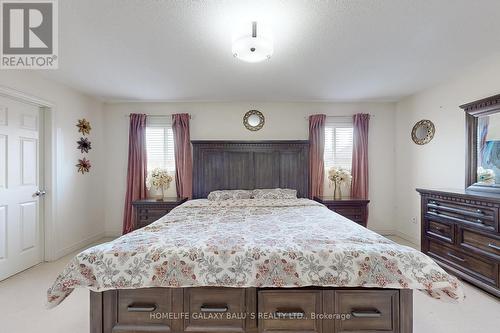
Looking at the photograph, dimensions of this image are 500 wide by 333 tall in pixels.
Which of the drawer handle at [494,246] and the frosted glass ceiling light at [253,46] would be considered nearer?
the frosted glass ceiling light at [253,46]

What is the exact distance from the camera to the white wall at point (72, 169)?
341 centimetres

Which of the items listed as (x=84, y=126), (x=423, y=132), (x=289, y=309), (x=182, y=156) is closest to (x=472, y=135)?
(x=423, y=132)

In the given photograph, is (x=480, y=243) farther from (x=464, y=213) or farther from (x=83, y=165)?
(x=83, y=165)

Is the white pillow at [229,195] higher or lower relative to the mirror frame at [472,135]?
lower

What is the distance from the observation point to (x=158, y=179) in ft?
13.8

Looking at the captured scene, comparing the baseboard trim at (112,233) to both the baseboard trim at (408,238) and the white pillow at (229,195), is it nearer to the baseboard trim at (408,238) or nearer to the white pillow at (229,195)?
the white pillow at (229,195)

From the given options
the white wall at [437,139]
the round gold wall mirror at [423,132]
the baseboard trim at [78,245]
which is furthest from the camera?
the round gold wall mirror at [423,132]

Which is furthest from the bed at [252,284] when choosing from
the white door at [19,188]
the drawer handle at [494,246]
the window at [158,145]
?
the window at [158,145]

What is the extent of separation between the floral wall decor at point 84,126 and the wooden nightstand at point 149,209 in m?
1.52

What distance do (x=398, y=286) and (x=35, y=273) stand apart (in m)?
4.10

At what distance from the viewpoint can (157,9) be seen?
190cm

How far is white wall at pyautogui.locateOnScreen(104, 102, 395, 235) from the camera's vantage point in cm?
452

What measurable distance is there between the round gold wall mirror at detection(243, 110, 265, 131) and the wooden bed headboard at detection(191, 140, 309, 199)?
363 mm

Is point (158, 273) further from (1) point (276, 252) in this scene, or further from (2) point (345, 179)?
(2) point (345, 179)
